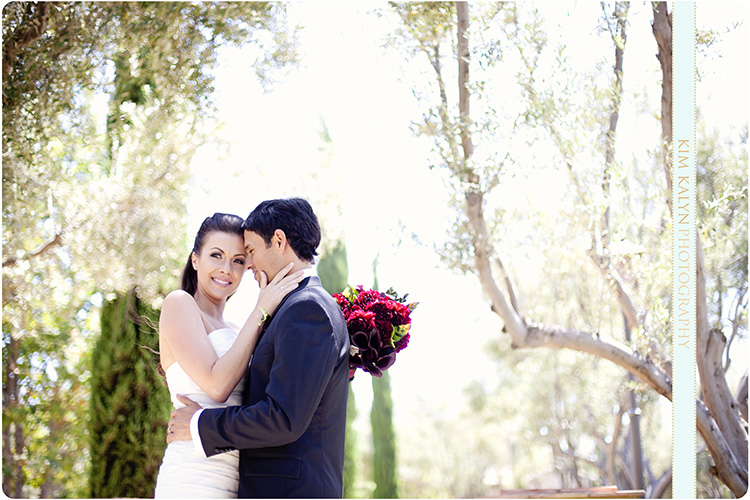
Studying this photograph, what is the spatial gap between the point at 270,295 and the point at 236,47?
473 cm

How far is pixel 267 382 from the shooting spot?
8.18ft

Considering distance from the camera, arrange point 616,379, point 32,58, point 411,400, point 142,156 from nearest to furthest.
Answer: point 32,58 < point 142,156 < point 616,379 < point 411,400

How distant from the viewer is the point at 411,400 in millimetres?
29125

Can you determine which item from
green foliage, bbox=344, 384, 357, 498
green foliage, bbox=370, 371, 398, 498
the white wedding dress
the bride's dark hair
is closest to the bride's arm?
the white wedding dress

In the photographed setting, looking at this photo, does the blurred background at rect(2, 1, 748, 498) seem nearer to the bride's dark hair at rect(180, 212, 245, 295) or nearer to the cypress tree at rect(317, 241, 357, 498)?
the bride's dark hair at rect(180, 212, 245, 295)

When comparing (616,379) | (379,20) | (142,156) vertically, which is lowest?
(616,379)

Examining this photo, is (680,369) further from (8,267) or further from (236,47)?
(8,267)

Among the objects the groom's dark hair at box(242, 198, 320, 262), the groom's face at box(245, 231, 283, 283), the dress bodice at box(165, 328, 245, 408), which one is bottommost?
the dress bodice at box(165, 328, 245, 408)

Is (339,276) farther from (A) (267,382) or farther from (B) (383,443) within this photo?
(A) (267,382)

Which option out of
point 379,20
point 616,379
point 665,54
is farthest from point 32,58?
point 616,379

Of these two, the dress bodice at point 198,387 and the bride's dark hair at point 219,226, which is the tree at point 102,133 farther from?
the dress bodice at point 198,387

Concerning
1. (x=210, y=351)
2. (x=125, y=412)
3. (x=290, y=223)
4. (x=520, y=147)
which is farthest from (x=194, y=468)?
(x=125, y=412)

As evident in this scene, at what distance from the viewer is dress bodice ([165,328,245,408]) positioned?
2.72m

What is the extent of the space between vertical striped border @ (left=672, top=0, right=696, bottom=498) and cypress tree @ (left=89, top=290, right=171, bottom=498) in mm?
5376
